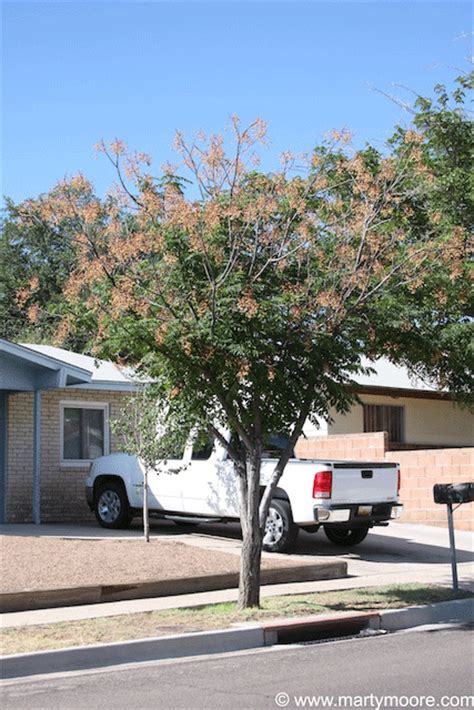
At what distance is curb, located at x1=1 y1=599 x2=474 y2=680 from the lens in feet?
28.8

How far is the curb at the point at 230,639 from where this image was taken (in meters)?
8.78

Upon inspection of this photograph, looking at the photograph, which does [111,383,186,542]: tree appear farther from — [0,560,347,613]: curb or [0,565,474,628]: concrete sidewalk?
[0,565,474,628]: concrete sidewalk

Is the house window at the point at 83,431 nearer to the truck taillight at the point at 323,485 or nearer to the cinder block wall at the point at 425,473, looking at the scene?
the cinder block wall at the point at 425,473

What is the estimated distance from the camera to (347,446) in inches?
919

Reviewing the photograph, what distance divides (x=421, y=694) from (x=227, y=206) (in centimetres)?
532

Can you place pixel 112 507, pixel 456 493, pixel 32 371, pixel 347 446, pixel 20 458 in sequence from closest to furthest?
1. pixel 456 493
2. pixel 112 507
3. pixel 32 371
4. pixel 20 458
5. pixel 347 446

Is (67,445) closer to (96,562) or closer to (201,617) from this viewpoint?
(96,562)

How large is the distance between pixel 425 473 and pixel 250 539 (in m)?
10.2

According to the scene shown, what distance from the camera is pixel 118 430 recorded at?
1666 cm

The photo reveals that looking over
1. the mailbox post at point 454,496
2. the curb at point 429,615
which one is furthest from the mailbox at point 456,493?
the curb at point 429,615

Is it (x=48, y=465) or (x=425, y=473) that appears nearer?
(x=48, y=465)

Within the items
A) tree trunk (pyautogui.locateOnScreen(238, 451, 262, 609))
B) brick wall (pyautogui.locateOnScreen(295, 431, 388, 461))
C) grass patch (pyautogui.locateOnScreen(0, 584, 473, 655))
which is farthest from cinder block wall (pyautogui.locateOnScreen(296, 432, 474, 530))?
tree trunk (pyautogui.locateOnScreen(238, 451, 262, 609))

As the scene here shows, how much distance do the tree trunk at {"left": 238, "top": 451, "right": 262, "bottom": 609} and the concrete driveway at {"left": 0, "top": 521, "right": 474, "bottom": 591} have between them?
237 centimetres

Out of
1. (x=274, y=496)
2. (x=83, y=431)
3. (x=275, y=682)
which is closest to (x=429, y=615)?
(x=275, y=682)
